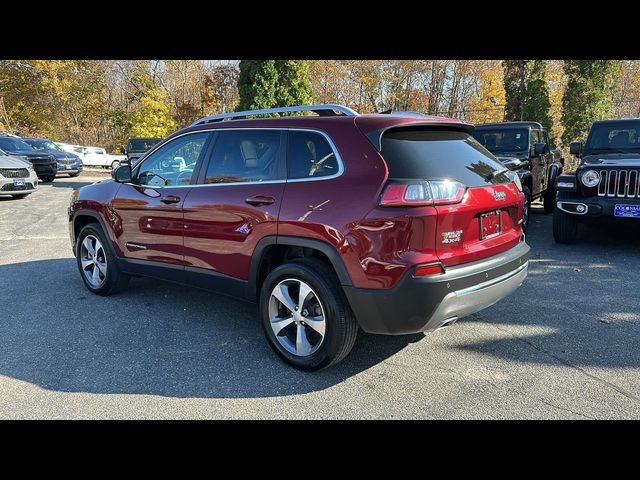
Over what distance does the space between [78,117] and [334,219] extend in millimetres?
36858

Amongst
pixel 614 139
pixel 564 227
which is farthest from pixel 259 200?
pixel 614 139

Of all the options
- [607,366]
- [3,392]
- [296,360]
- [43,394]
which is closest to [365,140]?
[296,360]

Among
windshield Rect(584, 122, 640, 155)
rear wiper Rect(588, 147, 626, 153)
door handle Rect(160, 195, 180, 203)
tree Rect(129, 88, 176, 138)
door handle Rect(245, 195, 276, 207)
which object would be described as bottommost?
door handle Rect(160, 195, 180, 203)

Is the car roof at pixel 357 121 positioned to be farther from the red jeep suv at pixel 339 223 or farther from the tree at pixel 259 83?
the tree at pixel 259 83

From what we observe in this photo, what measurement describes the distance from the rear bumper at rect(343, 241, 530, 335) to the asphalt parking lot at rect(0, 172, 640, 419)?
48cm

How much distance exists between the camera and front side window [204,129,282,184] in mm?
3574

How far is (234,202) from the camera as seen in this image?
12.0 feet

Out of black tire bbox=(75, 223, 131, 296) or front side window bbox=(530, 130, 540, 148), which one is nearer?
black tire bbox=(75, 223, 131, 296)

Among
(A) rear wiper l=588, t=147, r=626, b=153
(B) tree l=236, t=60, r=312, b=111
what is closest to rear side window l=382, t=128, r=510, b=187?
(A) rear wiper l=588, t=147, r=626, b=153

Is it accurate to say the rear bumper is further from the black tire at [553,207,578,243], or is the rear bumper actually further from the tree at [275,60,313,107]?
the tree at [275,60,313,107]

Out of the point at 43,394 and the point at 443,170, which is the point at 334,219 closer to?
the point at 443,170
